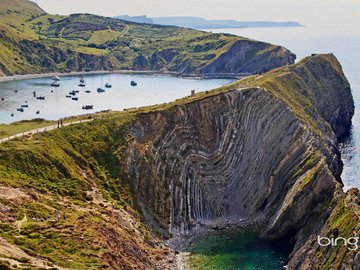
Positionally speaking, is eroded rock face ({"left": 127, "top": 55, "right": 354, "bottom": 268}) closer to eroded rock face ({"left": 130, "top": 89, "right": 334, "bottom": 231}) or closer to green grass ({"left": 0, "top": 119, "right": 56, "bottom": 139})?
eroded rock face ({"left": 130, "top": 89, "right": 334, "bottom": 231})

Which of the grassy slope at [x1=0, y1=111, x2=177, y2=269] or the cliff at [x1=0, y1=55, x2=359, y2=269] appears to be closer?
the grassy slope at [x1=0, y1=111, x2=177, y2=269]

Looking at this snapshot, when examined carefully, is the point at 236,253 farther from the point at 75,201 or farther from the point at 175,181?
the point at 75,201

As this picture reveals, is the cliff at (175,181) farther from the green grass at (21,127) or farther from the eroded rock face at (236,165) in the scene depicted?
the green grass at (21,127)

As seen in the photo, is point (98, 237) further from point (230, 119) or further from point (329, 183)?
point (230, 119)

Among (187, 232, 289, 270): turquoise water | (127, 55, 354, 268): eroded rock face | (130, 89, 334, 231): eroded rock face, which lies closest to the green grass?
(127, 55, 354, 268): eroded rock face

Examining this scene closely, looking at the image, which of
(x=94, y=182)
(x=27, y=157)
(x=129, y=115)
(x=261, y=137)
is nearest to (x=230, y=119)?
(x=261, y=137)

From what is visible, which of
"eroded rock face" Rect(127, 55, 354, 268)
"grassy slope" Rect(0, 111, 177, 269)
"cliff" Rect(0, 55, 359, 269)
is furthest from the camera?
"eroded rock face" Rect(127, 55, 354, 268)

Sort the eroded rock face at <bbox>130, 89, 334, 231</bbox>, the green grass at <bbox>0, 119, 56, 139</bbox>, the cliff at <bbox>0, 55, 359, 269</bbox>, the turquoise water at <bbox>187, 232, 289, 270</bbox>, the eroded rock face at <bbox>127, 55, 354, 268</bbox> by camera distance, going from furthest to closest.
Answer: the eroded rock face at <bbox>130, 89, 334, 231</bbox>, the green grass at <bbox>0, 119, 56, 139</bbox>, the eroded rock face at <bbox>127, 55, 354, 268</bbox>, the turquoise water at <bbox>187, 232, 289, 270</bbox>, the cliff at <bbox>0, 55, 359, 269</bbox>
